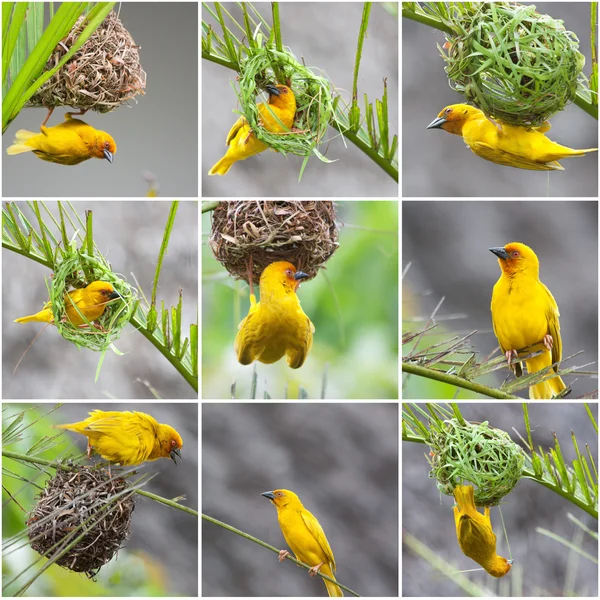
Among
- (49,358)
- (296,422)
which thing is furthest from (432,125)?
(49,358)

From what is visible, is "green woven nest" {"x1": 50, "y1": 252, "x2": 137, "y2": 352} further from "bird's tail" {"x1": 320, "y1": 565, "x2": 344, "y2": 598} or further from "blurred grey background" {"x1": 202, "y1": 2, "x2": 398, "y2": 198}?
"bird's tail" {"x1": 320, "y1": 565, "x2": 344, "y2": 598}

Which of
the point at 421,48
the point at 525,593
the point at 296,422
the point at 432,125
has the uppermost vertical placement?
the point at 421,48

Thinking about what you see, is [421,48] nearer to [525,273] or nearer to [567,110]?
[567,110]

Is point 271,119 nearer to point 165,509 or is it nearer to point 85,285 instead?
point 85,285

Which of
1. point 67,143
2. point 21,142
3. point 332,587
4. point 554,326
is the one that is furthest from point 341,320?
point 21,142

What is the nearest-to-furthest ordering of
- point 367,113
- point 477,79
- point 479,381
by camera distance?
1. point 477,79
2. point 367,113
3. point 479,381

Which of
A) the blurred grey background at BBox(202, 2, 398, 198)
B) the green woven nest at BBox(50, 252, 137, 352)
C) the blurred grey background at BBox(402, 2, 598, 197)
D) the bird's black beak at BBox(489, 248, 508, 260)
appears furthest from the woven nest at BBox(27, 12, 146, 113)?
the bird's black beak at BBox(489, 248, 508, 260)
